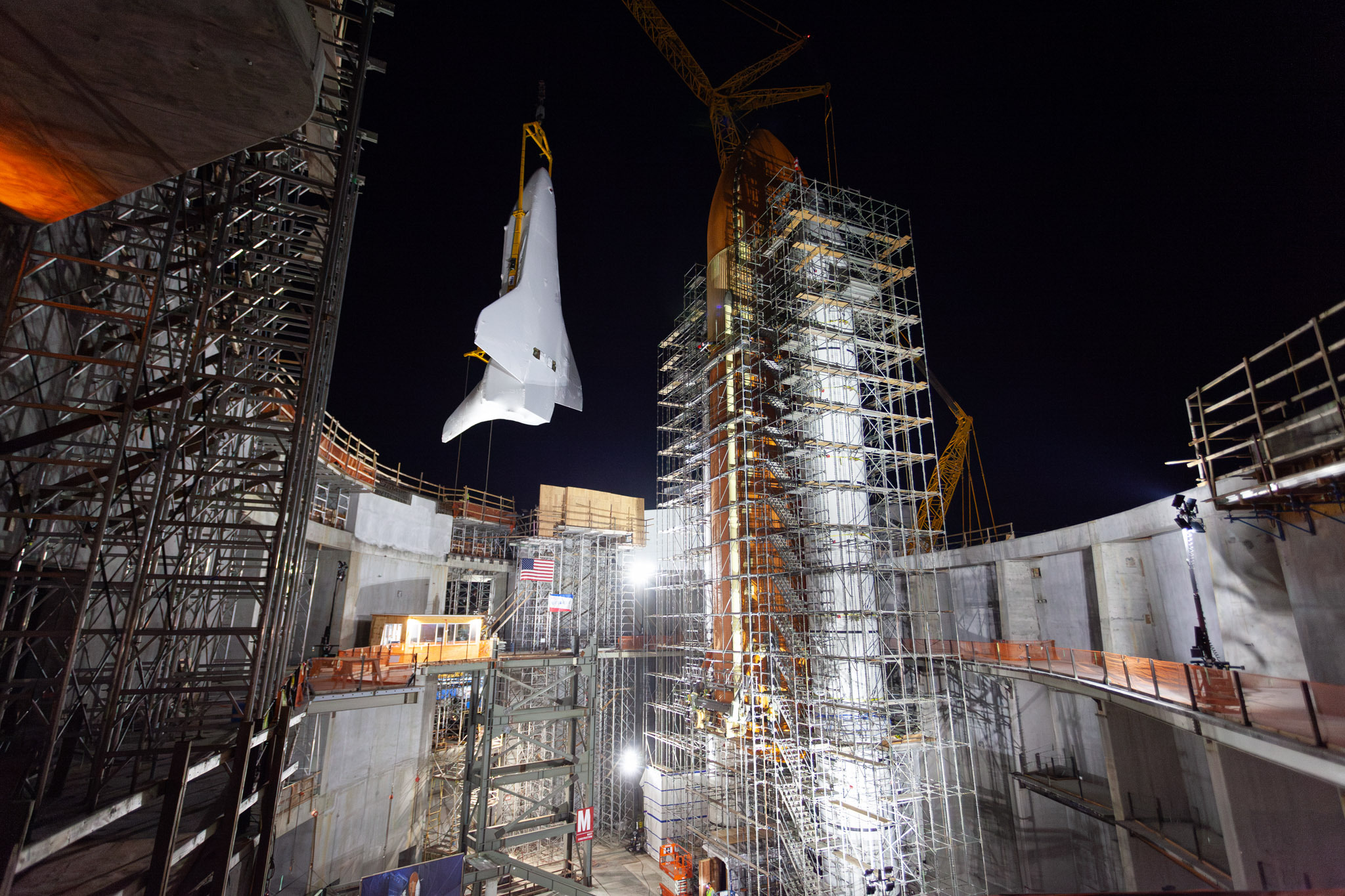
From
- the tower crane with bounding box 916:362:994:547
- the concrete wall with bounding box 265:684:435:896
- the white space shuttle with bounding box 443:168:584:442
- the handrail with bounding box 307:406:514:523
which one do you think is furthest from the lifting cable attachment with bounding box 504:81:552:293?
the tower crane with bounding box 916:362:994:547

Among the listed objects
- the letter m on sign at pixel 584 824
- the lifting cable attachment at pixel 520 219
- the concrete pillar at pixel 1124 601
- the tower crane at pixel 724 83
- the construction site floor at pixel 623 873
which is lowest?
the construction site floor at pixel 623 873

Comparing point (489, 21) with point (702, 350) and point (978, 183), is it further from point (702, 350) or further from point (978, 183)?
point (978, 183)

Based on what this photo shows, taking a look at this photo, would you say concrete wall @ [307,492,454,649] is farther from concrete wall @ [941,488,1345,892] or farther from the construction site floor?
concrete wall @ [941,488,1345,892]

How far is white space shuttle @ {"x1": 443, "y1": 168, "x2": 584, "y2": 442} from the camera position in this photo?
59.6ft

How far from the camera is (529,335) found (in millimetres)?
18656

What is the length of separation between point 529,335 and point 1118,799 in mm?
21158

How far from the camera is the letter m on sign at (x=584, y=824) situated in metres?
18.8

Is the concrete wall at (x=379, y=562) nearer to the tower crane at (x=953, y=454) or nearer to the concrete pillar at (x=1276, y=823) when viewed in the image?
the concrete pillar at (x=1276, y=823)

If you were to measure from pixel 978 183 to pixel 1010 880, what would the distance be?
1357 inches

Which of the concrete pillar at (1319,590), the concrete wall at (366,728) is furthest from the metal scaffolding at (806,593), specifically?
the concrete wall at (366,728)

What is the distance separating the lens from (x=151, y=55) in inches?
166

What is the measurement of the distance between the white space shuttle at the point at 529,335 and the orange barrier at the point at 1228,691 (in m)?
13.7

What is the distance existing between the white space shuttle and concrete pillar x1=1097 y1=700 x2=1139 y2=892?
17982 mm

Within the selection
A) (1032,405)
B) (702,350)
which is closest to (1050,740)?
(702,350)
